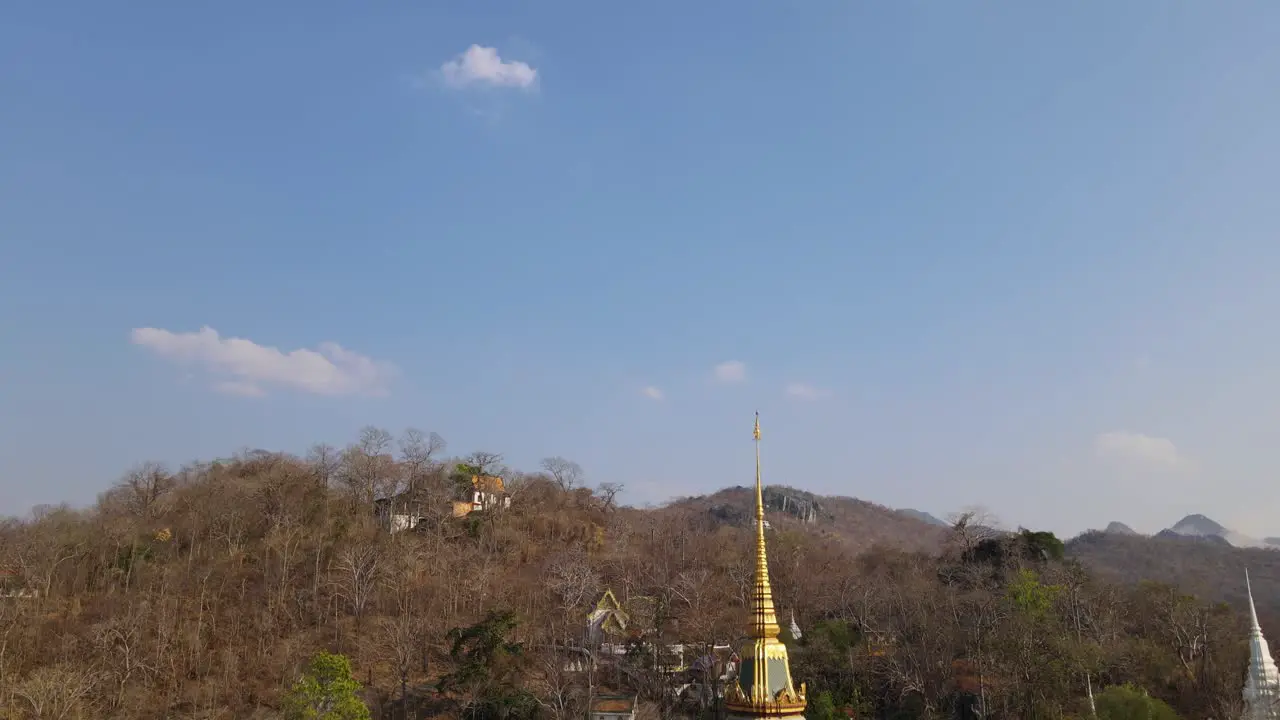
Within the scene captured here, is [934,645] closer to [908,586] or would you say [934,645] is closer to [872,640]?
[872,640]

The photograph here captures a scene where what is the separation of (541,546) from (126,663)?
25558mm

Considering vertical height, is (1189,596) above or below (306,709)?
above

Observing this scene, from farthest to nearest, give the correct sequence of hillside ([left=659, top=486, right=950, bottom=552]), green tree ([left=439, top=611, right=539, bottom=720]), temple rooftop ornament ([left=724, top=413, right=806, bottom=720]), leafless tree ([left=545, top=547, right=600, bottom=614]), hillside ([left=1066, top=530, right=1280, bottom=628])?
hillside ([left=659, top=486, right=950, bottom=552]), hillside ([left=1066, top=530, right=1280, bottom=628]), leafless tree ([left=545, top=547, right=600, bottom=614]), green tree ([left=439, top=611, right=539, bottom=720]), temple rooftop ornament ([left=724, top=413, right=806, bottom=720])

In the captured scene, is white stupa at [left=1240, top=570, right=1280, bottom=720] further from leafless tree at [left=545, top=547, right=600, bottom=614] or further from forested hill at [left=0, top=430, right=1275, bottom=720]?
leafless tree at [left=545, top=547, right=600, bottom=614]

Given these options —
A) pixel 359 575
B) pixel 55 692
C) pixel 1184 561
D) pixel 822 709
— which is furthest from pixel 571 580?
pixel 1184 561

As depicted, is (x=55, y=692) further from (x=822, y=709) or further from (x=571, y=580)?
(x=822, y=709)

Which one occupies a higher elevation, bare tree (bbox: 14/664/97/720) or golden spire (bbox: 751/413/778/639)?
golden spire (bbox: 751/413/778/639)

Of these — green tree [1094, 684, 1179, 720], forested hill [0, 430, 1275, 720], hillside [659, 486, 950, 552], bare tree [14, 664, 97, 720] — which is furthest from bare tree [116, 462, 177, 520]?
hillside [659, 486, 950, 552]

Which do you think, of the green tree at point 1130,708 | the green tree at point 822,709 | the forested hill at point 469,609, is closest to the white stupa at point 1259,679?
the forested hill at point 469,609

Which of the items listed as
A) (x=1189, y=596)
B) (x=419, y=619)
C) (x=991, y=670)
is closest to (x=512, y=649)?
(x=419, y=619)

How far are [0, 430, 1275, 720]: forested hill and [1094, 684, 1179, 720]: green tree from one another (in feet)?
7.29

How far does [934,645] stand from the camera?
129 feet

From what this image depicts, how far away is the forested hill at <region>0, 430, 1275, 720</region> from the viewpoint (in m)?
33.9

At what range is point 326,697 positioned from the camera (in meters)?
28.7
